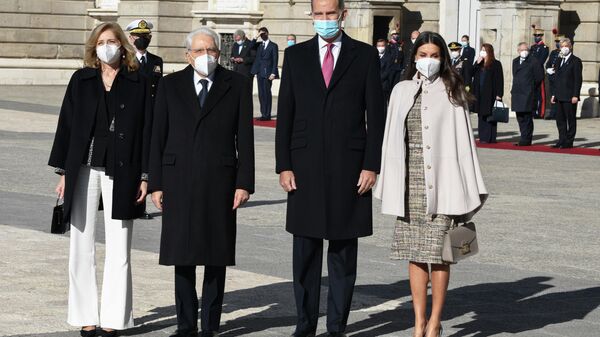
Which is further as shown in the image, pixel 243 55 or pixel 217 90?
pixel 243 55

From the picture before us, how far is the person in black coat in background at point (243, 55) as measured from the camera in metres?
29.4

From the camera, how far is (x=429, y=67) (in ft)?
26.1

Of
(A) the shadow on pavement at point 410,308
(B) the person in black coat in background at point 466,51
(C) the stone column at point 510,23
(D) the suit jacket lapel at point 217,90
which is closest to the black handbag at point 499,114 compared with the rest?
(B) the person in black coat in background at point 466,51

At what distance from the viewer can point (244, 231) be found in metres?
12.6

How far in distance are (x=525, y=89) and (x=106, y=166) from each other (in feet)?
54.2

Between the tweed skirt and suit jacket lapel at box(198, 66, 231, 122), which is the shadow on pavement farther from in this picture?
suit jacket lapel at box(198, 66, 231, 122)

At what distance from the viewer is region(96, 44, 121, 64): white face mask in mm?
8133

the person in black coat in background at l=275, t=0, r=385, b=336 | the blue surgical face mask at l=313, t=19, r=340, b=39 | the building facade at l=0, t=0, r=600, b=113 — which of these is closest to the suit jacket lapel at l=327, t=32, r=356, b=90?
the person in black coat in background at l=275, t=0, r=385, b=336

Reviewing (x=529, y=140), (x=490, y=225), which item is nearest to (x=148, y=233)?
(x=490, y=225)

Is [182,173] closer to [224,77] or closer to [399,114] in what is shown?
[224,77]

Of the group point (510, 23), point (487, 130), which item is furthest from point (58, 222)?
point (510, 23)

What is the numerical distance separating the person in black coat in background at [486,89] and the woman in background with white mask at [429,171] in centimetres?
1579

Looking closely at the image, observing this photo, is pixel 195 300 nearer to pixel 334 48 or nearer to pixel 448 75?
pixel 334 48

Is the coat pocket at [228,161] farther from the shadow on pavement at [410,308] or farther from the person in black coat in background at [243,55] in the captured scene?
the person in black coat in background at [243,55]
